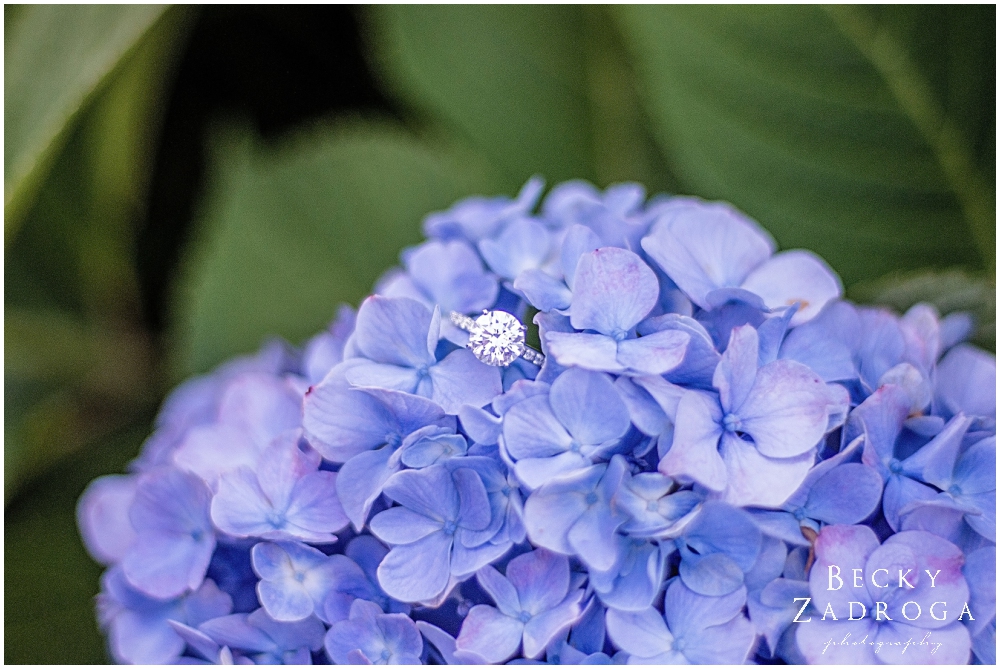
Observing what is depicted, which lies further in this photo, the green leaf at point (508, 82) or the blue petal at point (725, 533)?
the green leaf at point (508, 82)

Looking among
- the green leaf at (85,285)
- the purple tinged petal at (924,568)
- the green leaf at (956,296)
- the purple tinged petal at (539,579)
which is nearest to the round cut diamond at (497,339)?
the purple tinged petal at (539,579)

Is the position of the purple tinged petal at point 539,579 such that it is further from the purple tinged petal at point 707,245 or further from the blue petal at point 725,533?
the purple tinged petal at point 707,245

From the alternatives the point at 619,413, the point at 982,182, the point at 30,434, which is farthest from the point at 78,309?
the point at 982,182

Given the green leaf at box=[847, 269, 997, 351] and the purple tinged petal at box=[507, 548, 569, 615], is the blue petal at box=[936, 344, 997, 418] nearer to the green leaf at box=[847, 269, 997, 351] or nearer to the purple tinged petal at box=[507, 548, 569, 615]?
the green leaf at box=[847, 269, 997, 351]

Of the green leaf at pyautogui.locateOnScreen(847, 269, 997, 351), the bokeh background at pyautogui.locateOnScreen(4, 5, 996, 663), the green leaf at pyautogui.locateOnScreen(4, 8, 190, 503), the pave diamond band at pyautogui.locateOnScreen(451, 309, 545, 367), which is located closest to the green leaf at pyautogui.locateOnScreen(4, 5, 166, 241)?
the bokeh background at pyautogui.locateOnScreen(4, 5, 996, 663)

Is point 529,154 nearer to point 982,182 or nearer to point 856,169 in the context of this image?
point 856,169
